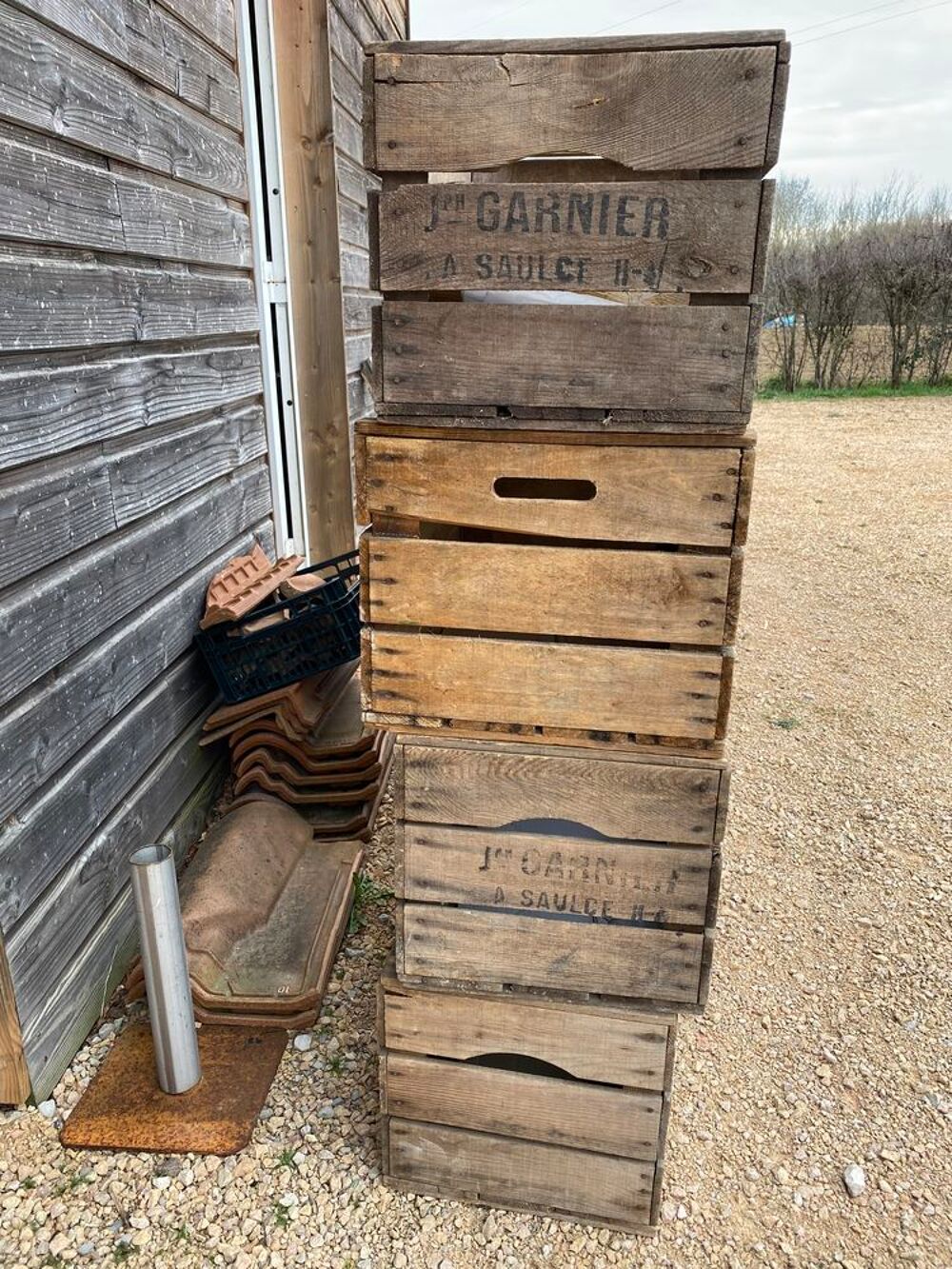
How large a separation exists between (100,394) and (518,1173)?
Result: 2497 mm

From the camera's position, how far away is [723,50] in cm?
164

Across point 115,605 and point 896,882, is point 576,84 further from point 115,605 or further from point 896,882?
point 896,882

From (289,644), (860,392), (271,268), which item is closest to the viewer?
(289,644)

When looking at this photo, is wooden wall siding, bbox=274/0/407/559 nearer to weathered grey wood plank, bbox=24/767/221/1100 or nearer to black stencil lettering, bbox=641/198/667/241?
weathered grey wood plank, bbox=24/767/221/1100

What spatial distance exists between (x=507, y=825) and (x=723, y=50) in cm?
159

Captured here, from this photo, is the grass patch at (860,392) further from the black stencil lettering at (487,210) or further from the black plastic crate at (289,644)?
the black stencil lettering at (487,210)

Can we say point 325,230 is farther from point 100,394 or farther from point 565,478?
point 565,478

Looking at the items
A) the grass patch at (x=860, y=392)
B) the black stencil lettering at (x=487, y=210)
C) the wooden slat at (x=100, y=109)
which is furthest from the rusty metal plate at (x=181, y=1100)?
the grass patch at (x=860, y=392)

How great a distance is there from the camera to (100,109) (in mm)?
2836

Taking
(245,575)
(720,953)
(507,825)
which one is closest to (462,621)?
(507,825)

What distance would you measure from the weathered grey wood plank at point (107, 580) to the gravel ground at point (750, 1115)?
3.92 ft

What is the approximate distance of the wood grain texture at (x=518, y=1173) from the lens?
7.46 ft

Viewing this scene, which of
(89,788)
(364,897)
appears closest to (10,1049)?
(89,788)

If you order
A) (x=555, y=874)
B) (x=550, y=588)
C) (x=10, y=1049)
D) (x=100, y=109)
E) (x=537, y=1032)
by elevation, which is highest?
(x=100, y=109)
